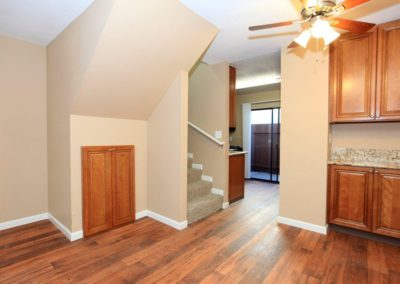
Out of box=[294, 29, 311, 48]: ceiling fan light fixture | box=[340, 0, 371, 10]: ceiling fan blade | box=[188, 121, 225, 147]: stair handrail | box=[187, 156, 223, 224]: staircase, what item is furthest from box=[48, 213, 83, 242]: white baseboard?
box=[340, 0, 371, 10]: ceiling fan blade

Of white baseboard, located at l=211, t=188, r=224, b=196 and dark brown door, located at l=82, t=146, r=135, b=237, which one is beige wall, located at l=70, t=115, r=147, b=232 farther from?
white baseboard, located at l=211, t=188, r=224, b=196

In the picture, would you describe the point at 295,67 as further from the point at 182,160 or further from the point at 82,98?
the point at 82,98

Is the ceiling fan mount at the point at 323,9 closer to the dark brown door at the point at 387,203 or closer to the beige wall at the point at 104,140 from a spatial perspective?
the dark brown door at the point at 387,203

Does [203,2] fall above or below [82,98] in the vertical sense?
above

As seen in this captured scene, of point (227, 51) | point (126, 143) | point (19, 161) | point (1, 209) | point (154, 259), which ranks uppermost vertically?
point (227, 51)

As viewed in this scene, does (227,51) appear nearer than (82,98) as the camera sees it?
No

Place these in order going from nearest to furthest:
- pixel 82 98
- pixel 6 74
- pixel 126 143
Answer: pixel 82 98 < pixel 6 74 < pixel 126 143

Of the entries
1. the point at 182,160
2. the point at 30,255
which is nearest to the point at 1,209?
the point at 30,255

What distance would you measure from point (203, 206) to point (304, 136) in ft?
5.57

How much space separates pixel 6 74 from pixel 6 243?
202 centimetres

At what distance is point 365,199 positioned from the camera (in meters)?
2.47

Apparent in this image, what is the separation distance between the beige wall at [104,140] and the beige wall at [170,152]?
0.11 metres

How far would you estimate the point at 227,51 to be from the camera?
3146 mm

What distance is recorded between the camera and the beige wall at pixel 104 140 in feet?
8.20
